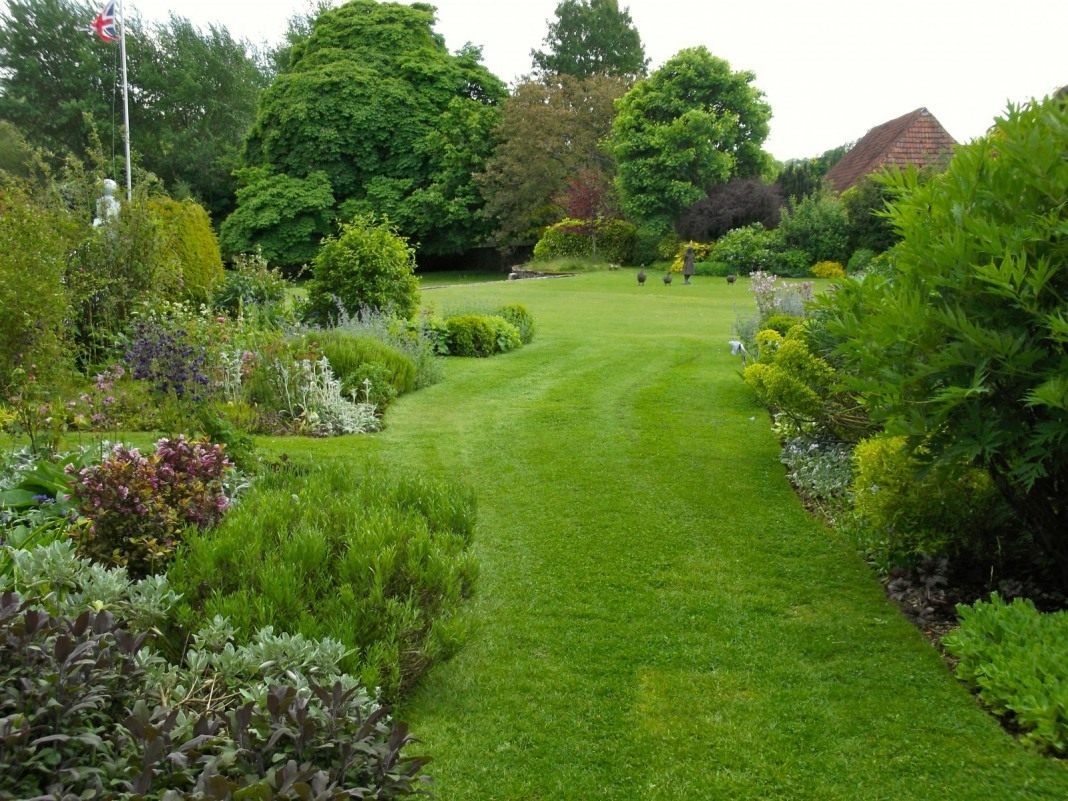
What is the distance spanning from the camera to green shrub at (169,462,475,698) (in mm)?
3078

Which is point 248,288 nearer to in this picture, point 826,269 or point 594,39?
point 826,269

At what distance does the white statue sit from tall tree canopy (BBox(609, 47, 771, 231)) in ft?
74.8

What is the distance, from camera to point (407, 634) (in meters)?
3.26

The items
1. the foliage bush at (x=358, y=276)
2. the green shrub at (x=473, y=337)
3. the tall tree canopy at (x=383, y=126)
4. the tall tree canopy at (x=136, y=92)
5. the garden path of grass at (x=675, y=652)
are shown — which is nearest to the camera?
the garden path of grass at (x=675, y=652)

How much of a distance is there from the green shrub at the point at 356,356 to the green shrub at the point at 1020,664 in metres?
6.14

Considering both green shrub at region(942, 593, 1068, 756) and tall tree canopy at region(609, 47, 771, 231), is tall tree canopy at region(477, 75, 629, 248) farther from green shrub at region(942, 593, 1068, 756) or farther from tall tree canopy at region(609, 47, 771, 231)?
green shrub at region(942, 593, 1068, 756)

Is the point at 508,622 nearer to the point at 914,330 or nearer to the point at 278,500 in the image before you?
the point at 278,500

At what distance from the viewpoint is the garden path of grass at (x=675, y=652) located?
2824 mm

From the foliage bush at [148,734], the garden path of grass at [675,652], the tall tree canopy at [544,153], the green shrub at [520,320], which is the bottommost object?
the garden path of grass at [675,652]

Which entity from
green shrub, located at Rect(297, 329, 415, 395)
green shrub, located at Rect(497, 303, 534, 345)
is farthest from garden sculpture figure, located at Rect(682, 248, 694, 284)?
green shrub, located at Rect(297, 329, 415, 395)

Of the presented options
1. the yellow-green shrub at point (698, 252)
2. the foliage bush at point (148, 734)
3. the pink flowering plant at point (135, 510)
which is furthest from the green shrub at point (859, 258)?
the foliage bush at point (148, 734)

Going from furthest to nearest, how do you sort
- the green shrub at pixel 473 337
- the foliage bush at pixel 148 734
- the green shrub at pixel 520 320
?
the green shrub at pixel 520 320 < the green shrub at pixel 473 337 < the foliage bush at pixel 148 734

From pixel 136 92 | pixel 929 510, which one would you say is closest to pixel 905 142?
pixel 929 510

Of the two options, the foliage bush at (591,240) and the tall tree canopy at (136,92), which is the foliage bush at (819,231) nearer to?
the foliage bush at (591,240)
